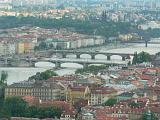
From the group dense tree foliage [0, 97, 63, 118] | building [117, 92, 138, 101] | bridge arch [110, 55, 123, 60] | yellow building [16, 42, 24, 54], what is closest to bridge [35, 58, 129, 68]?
bridge arch [110, 55, 123, 60]

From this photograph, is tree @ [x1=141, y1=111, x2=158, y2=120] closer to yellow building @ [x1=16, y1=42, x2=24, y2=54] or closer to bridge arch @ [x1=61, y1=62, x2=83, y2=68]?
bridge arch @ [x1=61, y1=62, x2=83, y2=68]

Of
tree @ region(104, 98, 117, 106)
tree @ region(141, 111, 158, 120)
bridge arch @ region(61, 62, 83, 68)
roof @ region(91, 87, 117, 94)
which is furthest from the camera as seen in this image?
bridge arch @ region(61, 62, 83, 68)

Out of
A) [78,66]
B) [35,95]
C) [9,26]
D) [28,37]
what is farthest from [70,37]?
[35,95]

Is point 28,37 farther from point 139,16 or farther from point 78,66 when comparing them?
point 139,16

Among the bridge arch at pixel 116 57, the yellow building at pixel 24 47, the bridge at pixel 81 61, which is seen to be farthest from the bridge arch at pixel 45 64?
the yellow building at pixel 24 47

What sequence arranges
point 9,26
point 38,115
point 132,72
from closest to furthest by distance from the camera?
point 38,115 < point 132,72 < point 9,26

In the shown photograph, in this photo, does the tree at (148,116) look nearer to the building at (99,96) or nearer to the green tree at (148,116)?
the green tree at (148,116)
